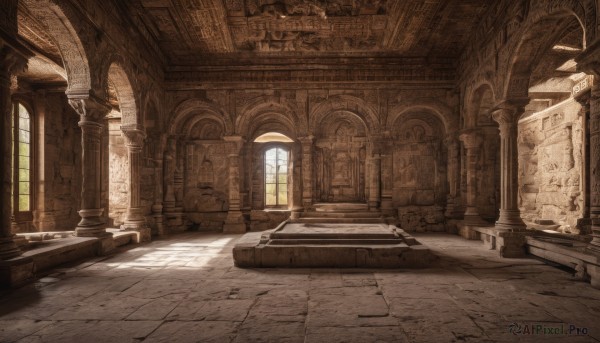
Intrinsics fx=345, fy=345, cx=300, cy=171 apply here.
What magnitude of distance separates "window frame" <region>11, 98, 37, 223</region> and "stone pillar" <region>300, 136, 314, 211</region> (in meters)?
8.46

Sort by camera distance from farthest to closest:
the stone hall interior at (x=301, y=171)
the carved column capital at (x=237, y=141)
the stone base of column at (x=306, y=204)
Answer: the carved column capital at (x=237, y=141), the stone base of column at (x=306, y=204), the stone hall interior at (x=301, y=171)

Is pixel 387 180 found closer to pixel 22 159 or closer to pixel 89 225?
pixel 89 225

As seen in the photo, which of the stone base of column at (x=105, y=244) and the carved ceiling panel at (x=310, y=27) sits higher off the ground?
the carved ceiling panel at (x=310, y=27)

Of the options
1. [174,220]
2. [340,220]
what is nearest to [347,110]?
[340,220]

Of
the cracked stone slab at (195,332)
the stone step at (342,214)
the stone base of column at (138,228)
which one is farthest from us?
the stone step at (342,214)

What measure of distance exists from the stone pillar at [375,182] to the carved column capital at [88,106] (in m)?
7.96

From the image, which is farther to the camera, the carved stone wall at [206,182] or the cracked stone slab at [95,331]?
the carved stone wall at [206,182]

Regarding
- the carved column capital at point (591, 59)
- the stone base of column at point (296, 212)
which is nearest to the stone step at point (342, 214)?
the stone base of column at point (296, 212)

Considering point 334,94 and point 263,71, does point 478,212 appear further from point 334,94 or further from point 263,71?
point 263,71

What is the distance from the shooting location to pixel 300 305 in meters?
4.25

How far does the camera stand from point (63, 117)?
38.4ft

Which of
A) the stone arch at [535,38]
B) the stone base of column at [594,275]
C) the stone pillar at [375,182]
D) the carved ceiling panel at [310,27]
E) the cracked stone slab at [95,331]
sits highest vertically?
the carved ceiling panel at [310,27]

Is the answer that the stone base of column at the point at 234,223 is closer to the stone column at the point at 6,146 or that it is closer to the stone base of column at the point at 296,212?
the stone base of column at the point at 296,212

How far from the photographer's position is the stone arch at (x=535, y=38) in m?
5.84
